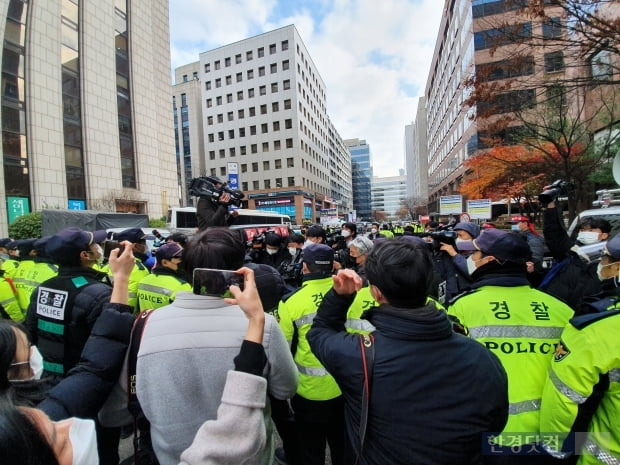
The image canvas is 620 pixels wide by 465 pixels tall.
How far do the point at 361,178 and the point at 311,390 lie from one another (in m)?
125

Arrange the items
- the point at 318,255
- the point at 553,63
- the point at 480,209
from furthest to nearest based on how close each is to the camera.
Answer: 1. the point at 480,209
2. the point at 553,63
3. the point at 318,255

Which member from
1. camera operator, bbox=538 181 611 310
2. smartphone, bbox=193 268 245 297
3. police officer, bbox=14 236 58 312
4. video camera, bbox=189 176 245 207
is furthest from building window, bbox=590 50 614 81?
police officer, bbox=14 236 58 312

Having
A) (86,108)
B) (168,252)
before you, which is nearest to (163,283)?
(168,252)

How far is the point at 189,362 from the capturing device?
128cm

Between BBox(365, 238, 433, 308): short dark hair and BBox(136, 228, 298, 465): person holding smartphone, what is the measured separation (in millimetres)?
529

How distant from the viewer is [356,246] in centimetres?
391

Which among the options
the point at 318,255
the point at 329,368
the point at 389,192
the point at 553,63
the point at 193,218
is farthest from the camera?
the point at 389,192

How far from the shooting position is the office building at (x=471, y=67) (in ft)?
22.2

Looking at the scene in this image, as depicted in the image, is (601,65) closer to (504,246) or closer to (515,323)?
(504,246)

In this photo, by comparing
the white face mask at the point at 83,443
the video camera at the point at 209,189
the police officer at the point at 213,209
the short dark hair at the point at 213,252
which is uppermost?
the video camera at the point at 209,189

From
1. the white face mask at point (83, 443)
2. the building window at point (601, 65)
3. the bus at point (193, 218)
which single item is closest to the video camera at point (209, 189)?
the white face mask at point (83, 443)

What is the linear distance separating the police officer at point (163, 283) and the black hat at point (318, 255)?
1444 mm

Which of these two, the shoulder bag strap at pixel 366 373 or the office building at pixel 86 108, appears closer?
the shoulder bag strap at pixel 366 373

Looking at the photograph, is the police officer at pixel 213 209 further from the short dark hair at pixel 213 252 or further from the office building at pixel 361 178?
the office building at pixel 361 178
